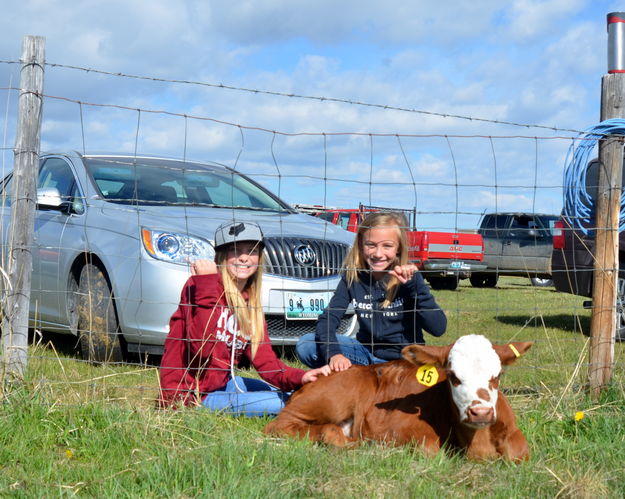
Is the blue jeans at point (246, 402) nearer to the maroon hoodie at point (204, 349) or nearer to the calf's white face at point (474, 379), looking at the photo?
the maroon hoodie at point (204, 349)

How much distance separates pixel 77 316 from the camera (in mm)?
6504

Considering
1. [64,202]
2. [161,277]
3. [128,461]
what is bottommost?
[128,461]

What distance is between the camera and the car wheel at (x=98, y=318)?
6055 millimetres

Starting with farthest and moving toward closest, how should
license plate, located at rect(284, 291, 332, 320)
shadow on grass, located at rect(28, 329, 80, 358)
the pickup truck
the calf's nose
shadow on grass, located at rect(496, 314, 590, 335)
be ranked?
the pickup truck < shadow on grass, located at rect(496, 314, 590, 335) < shadow on grass, located at rect(28, 329, 80, 358) < license plate, located at rect(284, 291, 332, 320) < the calf's nose

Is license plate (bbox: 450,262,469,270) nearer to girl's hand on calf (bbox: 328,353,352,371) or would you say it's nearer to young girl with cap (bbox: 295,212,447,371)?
young girl with cap (bbox: 295,212,447,371)

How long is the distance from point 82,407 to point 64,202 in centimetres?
232

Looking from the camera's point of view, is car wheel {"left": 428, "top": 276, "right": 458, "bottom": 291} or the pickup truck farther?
the pickup truck

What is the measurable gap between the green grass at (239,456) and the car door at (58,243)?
1713 mm

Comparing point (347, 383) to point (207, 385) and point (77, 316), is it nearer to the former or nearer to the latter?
point (207, 385)

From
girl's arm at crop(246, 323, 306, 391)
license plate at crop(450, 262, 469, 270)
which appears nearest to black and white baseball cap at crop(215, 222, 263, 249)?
girl's arm at crop(246, 323, 306, 391)

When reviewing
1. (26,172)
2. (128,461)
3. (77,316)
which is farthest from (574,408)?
(77,316)

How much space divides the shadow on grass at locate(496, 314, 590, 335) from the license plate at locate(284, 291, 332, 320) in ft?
15.2

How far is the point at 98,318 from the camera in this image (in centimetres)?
614

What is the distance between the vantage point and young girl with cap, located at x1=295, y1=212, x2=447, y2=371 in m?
4.97
